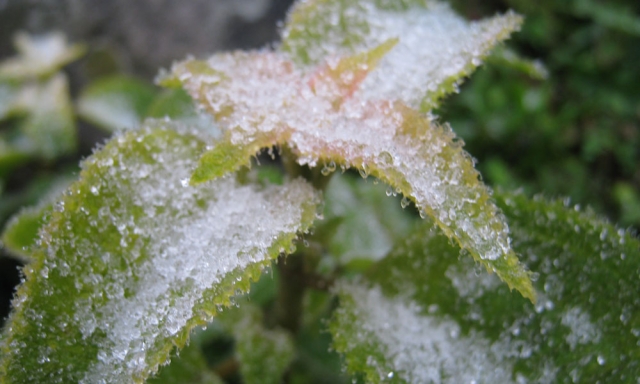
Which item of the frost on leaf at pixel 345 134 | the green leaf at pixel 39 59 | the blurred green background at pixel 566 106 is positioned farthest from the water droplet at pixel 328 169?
the green leaf at pixel 39 59

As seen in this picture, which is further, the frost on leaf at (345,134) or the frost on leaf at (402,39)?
the frost on leaf at (402,39)

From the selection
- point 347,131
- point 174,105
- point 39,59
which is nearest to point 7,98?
point 39,59

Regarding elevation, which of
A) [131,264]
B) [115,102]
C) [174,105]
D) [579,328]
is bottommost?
[579,328]

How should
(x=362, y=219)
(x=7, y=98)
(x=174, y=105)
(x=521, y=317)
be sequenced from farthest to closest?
(x=7, y=98) < (x=362, y=219) < (x=174, y=105) < (x=521, y=317)

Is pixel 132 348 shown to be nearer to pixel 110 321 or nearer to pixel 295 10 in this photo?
pixel 110 321

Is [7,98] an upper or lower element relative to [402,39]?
upper

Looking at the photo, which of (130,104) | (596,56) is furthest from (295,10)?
(596,56)

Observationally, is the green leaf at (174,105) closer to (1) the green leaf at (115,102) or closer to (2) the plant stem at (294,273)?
(2) the plant stem at (294,273)

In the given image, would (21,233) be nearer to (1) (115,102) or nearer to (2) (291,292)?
(2) (291,292)
